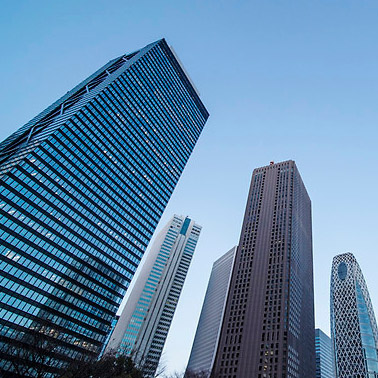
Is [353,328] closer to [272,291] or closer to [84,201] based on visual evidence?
[272,291]

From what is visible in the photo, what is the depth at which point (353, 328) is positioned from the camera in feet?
581

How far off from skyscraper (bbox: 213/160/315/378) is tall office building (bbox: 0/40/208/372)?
4843cm

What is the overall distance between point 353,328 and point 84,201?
565 ft

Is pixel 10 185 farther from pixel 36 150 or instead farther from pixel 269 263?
pixel 269 263

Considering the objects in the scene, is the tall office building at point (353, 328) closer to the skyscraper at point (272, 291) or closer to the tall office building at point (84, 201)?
the skyscraper at point (272, 291)

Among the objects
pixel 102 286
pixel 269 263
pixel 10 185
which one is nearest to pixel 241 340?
pixel 269 263

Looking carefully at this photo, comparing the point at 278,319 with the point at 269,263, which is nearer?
the point at 278,319

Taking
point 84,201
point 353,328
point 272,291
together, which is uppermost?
point 353,328

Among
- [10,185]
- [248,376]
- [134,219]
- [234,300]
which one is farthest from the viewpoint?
[234,300]

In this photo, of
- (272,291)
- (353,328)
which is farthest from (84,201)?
(353,328)

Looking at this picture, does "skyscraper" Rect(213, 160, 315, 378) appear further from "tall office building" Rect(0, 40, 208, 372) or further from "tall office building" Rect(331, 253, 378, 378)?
"tall office building" Rect(0, 40, 208, 372)

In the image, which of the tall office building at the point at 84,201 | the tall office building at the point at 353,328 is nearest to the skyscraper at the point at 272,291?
the tall office building at the point at 353,328

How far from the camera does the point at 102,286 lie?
110 meters

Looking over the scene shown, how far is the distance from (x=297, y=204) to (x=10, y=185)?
136 m
